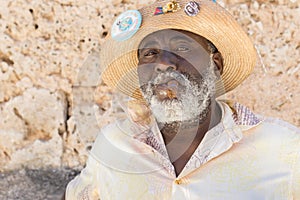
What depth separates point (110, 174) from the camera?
1587 mm

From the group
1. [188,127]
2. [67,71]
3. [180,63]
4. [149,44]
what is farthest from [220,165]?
[67,71]

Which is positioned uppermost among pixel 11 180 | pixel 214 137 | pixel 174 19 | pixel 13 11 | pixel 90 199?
pixel 174 19

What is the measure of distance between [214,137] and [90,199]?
427 millimetres

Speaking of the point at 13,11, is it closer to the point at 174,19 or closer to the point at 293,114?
the point at 174,19

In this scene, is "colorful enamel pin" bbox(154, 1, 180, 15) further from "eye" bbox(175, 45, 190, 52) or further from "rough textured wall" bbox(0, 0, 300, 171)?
"rough textured wall" bbox(0, 0, 300, 171)

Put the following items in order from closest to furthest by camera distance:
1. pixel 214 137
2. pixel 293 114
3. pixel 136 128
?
pixel 214 137 → pixel 136 128 → pixel 293 114

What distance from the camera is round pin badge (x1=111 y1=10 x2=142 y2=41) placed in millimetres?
1575

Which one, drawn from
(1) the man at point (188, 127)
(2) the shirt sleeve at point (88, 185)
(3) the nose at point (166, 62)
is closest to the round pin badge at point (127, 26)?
(1) the man at point (188, 127)

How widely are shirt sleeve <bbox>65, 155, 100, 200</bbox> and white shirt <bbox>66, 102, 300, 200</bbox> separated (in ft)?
0.18

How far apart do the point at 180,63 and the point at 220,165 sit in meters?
0.28

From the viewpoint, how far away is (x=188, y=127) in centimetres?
157

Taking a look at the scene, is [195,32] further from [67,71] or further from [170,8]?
[67,71]

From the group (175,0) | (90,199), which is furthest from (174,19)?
(90,199)

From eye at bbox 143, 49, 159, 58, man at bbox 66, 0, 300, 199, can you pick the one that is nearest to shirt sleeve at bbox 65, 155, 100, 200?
man at bbox 66, 0, 300, 199
